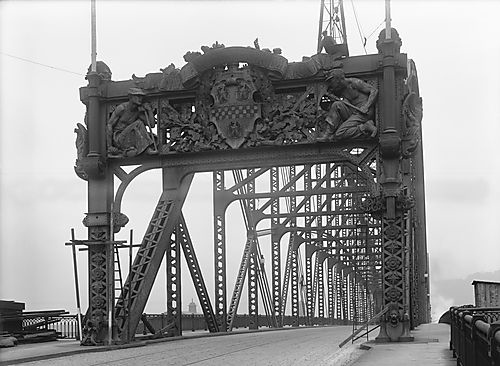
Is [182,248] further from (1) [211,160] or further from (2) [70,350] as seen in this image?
(2) [70,350]

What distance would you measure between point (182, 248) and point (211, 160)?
371cm

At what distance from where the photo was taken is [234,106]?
2492cm

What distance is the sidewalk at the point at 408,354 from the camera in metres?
15.9

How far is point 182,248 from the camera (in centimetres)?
2797

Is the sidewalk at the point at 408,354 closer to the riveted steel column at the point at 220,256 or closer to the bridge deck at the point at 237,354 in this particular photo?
the bridge deck at the point at 237,354

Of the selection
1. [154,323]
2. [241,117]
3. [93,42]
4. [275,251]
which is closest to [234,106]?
[241,117]

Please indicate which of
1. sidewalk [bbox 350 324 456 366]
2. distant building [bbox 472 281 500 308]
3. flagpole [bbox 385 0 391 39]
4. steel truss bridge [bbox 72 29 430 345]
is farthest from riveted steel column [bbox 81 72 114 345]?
distant building [bbox 472 281 500 308]

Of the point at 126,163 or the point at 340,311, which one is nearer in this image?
the point at 126,163

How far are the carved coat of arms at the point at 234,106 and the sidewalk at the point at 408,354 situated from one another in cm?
663

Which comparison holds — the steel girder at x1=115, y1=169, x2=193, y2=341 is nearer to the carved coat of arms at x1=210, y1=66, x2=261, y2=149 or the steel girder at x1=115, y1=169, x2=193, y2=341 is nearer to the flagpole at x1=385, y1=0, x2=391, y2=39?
the carved coat of arms at x1=210, y1=66, x2=261, y2=149

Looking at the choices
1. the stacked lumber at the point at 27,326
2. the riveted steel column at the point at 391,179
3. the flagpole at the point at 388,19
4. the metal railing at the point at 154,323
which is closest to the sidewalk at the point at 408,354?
the riveted steel column at the point at 391,179

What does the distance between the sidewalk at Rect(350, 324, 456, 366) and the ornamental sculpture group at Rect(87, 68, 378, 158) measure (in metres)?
5.48

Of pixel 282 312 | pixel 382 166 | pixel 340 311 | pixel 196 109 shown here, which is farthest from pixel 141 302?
pixel 340 311

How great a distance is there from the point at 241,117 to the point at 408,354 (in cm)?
911
